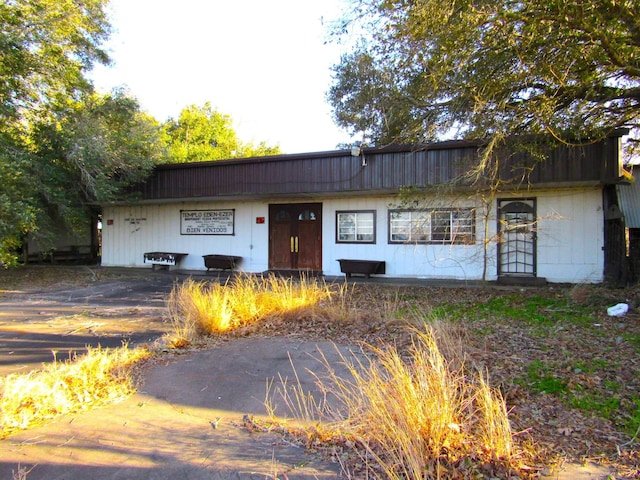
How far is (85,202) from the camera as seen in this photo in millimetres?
15016

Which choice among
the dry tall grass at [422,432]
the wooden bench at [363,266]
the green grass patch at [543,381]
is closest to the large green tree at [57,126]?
the wooden bench at [363,266]

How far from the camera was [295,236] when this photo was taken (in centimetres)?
1446

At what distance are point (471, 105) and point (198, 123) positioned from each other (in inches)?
1413

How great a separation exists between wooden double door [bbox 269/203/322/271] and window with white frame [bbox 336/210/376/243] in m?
0.74

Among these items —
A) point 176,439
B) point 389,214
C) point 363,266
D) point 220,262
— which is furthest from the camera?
point 220,262

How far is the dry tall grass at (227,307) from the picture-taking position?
20.7ft

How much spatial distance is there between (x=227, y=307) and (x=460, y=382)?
407cm

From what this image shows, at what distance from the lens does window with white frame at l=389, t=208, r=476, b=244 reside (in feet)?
38.9

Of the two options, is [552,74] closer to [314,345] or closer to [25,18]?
[314,345]

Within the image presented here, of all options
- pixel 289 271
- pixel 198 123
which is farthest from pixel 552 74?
pixel 198 123

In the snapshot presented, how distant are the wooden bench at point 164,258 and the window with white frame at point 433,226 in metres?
8.14

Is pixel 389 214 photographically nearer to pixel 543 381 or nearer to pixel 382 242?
pixel 382 242

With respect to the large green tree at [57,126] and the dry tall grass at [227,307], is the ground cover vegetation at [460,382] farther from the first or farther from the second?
the large green tree at [57,126]

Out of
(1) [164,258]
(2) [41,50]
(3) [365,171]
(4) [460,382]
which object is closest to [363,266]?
(3) [365,171]
